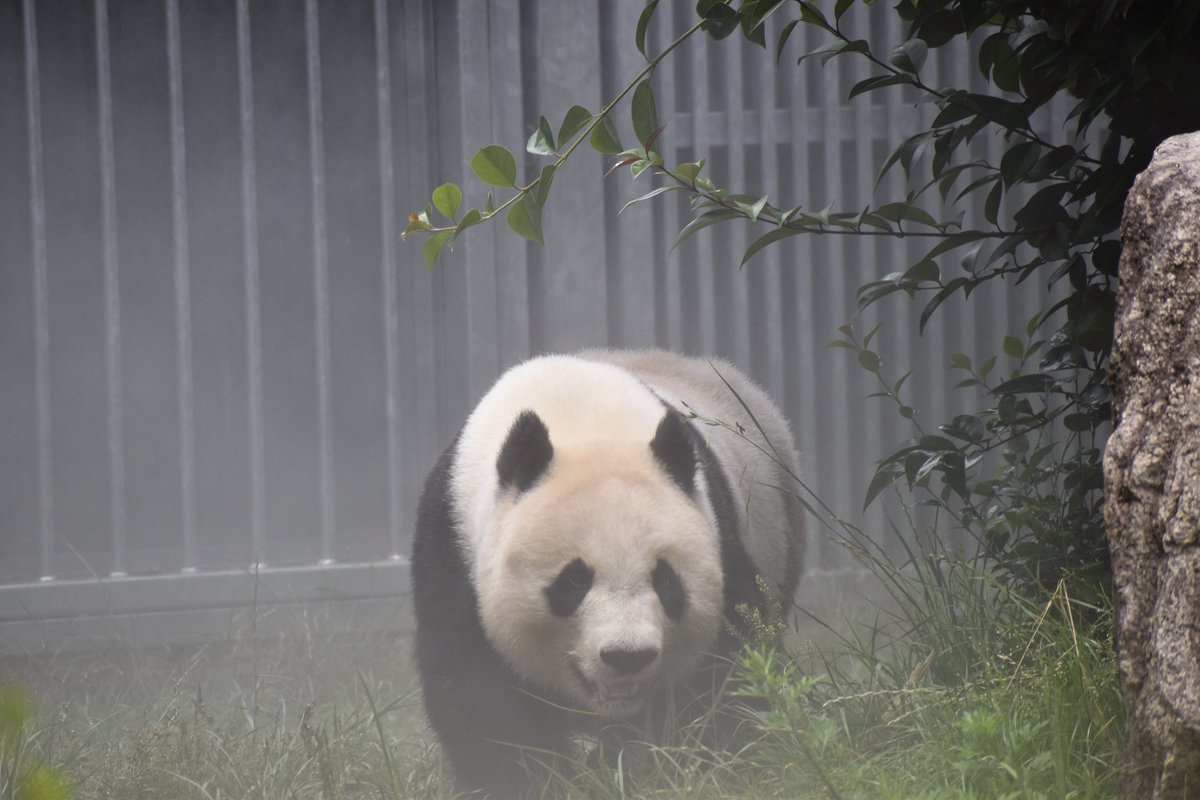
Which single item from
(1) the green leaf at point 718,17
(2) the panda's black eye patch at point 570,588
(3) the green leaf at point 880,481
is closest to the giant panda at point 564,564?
(2) the panda's black eye patch at point 570,588

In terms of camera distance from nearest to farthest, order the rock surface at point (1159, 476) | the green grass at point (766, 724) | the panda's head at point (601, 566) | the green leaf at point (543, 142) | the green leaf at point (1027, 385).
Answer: the rock surface at point (1159, 476) < the green grass at point (766, 724) < the green leaf at point (543, 142) < the panda's head at point (601, 566) < the green leaf at point (1027, 385)

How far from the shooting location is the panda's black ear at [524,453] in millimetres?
2619

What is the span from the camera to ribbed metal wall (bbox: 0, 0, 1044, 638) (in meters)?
4.26

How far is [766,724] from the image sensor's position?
2170 millimetres

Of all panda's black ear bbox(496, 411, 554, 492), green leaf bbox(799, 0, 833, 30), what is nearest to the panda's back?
panda's black ear bbox(496, 411, 554, 492)

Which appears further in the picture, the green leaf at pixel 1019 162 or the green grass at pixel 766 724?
the green leaf at pixel 1019 162

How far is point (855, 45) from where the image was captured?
2.42 m

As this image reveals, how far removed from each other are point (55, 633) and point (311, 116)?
7.19ft

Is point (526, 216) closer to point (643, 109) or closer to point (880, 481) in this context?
point (643, 109)

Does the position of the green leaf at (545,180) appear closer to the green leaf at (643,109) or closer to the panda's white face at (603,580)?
the green leaf at (643,109)

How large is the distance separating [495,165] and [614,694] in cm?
125

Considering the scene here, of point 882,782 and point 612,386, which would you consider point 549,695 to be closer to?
point 612,386

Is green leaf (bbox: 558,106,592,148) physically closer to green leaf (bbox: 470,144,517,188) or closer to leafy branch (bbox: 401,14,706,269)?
leafy branch (bbox: 401,14,706,269)

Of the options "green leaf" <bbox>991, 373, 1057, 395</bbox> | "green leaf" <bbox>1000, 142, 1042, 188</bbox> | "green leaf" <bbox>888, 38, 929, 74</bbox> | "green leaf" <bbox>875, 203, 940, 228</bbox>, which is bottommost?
"green leaf" <bbox>991, 373, 1057, 395</bbox>
